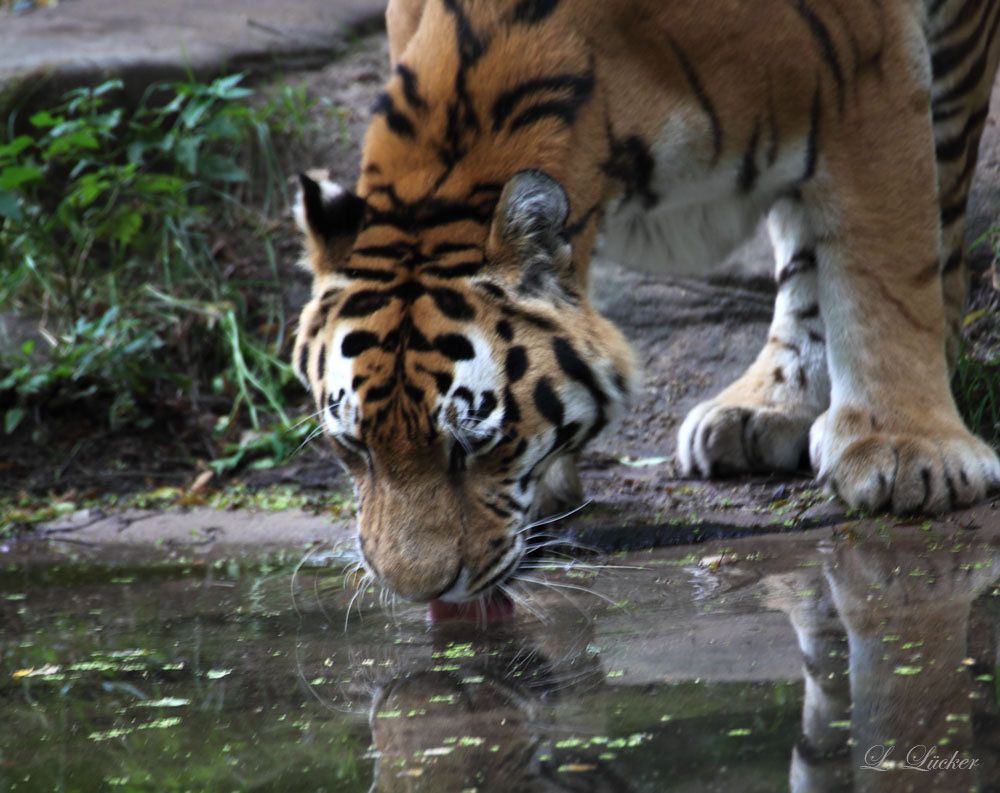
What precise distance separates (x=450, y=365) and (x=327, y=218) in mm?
525

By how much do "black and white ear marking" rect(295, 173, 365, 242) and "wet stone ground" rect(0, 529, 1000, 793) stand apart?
0.80 meters

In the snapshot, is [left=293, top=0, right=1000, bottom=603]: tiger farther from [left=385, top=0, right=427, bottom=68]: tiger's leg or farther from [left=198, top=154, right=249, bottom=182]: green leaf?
[left=198, top=154, right=249, bottom=182]: green leaf

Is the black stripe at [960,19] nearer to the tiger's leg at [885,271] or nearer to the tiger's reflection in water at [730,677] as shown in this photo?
the tiger's leg at [885,271]

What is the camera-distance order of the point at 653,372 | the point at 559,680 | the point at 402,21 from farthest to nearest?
the point at 653,372
the point at 402,21
the point at 559,680

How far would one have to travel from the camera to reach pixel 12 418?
16.9 feet

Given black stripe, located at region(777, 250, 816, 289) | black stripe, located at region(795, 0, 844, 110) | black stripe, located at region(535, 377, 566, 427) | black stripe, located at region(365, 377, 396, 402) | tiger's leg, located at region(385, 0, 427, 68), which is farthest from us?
black stripe, located at region(777, 250, 816, 289)

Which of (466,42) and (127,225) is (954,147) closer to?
(466,42)

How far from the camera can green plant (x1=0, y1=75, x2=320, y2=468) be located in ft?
17.5

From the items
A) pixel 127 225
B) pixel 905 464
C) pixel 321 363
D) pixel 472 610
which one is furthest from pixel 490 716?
pixel 127 225

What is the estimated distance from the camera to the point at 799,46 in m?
3.36

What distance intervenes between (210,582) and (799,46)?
192 cm

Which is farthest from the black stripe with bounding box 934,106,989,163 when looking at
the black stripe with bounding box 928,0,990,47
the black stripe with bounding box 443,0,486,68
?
the black stripe with bounding box 443,0,486,68

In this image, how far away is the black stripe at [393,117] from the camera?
312 centimetres

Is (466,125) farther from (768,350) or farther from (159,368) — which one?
(159,368)
